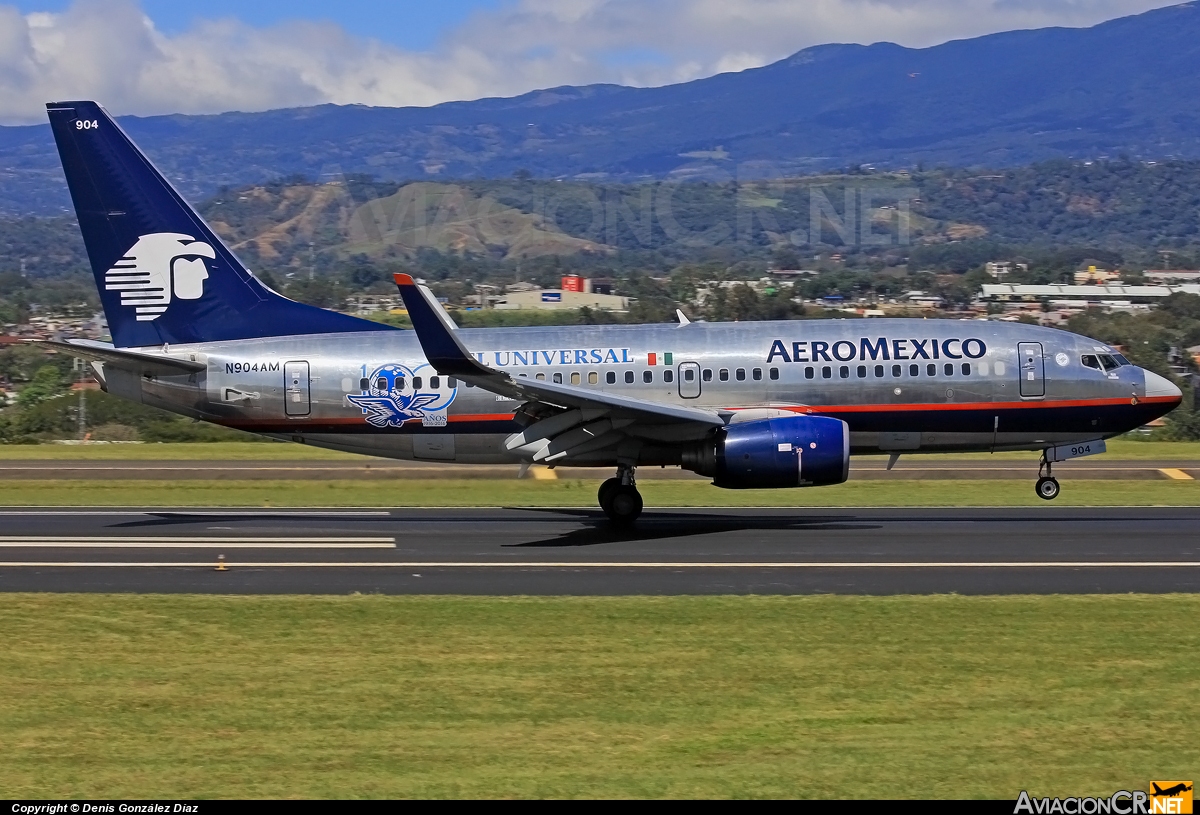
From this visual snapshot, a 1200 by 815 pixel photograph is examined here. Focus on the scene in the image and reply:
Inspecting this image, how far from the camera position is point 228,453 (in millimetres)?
46312

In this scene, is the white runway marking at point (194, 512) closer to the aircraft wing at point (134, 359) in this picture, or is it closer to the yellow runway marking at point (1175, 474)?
the aircraft wing at point (134, 359)

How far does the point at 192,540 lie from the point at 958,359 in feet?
51.1

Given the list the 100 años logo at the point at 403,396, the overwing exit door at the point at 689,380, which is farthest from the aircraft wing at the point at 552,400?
the 100 años logo at the point at 403,396

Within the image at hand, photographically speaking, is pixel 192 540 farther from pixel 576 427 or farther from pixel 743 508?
pixel 743 508

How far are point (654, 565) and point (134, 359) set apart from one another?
12.3 m

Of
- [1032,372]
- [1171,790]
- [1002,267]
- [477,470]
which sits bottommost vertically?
[1171,790]

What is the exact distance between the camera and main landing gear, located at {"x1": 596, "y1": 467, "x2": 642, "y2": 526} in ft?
92.0

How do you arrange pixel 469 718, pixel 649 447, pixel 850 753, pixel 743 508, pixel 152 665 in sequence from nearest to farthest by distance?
pixel 850 753 → pixel 469 718 → pixel 152 665 → pixel 649 447 → pixel 743 508

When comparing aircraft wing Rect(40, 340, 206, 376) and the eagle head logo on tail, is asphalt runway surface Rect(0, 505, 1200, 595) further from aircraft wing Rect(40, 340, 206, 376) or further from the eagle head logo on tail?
the eagle head logo on tail

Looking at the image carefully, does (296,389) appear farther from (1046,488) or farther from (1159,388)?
(1159,388)

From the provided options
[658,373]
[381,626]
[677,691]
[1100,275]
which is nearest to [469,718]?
[677,691]

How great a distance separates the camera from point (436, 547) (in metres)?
25.6

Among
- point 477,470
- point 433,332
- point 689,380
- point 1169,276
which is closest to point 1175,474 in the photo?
point 689,380

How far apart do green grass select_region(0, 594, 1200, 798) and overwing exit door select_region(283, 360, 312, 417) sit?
9.87 m
